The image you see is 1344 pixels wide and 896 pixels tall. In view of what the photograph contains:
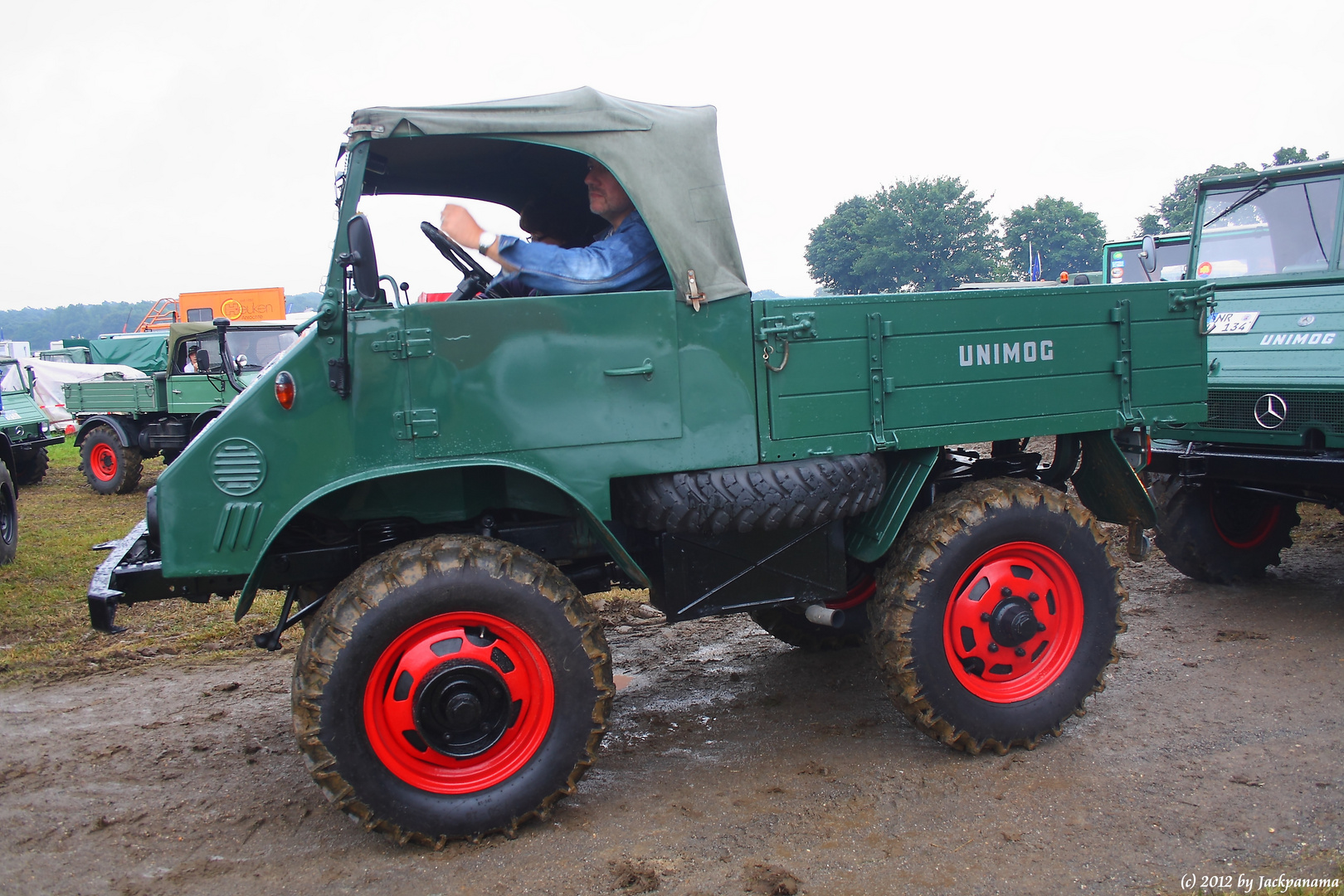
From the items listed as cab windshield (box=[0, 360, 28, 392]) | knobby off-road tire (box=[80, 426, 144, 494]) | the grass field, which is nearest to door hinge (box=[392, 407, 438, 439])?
the grass field

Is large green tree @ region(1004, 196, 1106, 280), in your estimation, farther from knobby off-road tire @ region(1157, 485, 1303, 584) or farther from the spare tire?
the spare tire

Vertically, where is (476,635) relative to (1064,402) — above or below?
below

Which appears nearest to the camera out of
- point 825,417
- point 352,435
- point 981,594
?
point 352,435

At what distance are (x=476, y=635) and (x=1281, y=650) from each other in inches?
173

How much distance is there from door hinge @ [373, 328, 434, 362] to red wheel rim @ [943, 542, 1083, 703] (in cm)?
230

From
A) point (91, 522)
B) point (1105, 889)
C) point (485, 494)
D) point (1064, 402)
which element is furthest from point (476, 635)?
point (91, 522)

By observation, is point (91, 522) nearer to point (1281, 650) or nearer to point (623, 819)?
point (623, 819)

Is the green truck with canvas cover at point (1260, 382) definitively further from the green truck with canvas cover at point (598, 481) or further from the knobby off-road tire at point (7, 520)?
the knobby off-road tire at point (7, 520)

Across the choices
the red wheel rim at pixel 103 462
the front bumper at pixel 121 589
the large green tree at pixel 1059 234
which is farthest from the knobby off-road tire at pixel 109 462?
the large green tree at pixel 1059 234

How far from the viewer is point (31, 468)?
1411 centimetres

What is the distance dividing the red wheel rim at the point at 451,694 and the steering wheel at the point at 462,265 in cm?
128

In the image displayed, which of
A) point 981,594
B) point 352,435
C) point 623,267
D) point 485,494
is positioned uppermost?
point 623,267

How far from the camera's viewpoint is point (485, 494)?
3.62 m

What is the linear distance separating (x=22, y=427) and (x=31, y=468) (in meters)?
1.26
